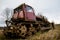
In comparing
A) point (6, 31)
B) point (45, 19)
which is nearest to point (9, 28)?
point (6, 31)

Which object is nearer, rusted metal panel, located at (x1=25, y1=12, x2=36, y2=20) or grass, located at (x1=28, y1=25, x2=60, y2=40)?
grass, located at (x1=28, y1=25, x2=60, y2=40)

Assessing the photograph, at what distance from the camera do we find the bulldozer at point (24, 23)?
2.79 metres

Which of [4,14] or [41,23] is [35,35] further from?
[4,14]

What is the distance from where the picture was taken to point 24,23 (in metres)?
2.88

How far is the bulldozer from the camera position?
9.16 feet

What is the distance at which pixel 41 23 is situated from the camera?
297 centimetres

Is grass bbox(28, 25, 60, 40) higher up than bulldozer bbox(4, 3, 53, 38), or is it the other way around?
bulldozer bbox(4, 3, 53, 38)

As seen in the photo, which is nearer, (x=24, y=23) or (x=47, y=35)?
(x=47, y=35)

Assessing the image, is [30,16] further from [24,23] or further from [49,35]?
[49,35]

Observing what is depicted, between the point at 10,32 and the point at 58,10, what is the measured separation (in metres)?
0.66

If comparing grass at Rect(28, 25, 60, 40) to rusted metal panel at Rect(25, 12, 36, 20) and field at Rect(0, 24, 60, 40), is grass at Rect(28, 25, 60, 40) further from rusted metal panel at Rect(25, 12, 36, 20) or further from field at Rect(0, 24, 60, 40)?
rusted metal panel at Rect(25, 12, 36, 20)

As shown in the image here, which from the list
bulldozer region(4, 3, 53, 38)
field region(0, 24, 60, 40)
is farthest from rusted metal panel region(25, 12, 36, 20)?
field region(0, 24, 60, 40)

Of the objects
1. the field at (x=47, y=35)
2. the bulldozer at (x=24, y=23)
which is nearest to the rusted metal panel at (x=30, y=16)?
the bulldozer at (x=24, y=23)

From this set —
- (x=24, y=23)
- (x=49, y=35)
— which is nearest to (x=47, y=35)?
(x=49, y=35)
